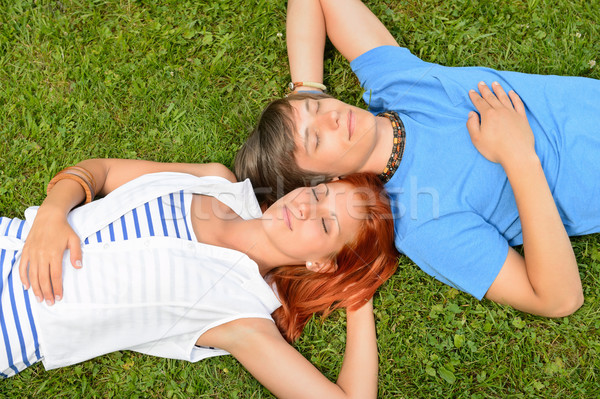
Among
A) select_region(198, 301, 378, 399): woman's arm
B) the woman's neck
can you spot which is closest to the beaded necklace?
the woman's neck

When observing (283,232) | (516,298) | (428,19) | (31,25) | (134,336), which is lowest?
(516,298)

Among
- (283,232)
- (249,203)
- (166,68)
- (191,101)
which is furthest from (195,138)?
(283,232)

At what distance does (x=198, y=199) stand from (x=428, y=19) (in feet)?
→ 6.74

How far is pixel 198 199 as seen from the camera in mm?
2854

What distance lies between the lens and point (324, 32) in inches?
132

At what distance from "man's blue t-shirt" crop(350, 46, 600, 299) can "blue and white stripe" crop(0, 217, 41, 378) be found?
1.99 m

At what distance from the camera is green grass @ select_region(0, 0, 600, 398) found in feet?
9.82

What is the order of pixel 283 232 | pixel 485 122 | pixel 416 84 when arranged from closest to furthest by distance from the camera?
pixel 283 232, pixel 485 122, pixel 416 84

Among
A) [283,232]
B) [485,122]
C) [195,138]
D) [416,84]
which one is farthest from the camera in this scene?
[195,138]

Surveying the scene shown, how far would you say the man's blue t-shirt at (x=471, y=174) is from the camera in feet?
9.02

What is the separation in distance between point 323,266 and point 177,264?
0.77 m

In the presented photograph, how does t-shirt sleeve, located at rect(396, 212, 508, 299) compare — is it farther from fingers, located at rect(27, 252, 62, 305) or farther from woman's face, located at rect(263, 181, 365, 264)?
fingers, located at rect(27, 252, 62, 305)

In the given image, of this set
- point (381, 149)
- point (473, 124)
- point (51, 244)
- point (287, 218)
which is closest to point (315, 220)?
point (287, 218)

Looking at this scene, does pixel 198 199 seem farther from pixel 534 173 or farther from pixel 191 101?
pixel 534 173
